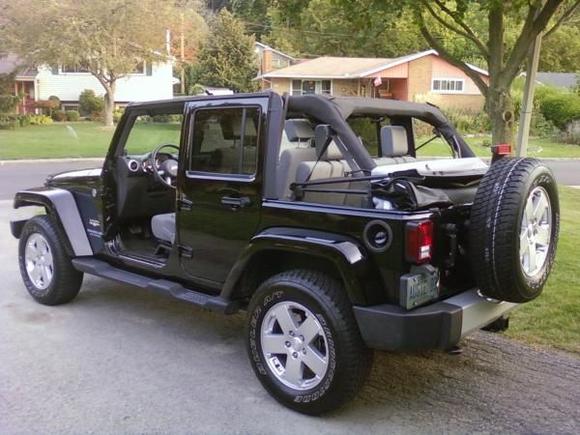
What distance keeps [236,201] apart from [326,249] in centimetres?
91

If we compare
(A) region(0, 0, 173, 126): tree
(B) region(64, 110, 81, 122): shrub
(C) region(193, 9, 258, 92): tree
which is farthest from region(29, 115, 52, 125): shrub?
(C) region(193, 9, 258, 92): tree

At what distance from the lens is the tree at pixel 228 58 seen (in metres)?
51.4

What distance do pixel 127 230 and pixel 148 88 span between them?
4009 cm

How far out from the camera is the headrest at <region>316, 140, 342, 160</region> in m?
4.27

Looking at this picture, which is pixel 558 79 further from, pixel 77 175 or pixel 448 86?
pixel 77 175

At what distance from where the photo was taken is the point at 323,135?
423cm

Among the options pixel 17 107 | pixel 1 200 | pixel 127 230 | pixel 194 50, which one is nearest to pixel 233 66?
pixel 194 50

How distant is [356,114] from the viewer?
182 inches

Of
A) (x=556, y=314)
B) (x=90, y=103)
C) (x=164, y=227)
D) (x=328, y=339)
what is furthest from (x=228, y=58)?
(x=328, y=339)

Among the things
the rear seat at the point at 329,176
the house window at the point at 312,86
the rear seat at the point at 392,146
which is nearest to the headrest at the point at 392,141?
the rear seat at the point at 392,146

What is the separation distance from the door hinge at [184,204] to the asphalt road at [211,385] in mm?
1057

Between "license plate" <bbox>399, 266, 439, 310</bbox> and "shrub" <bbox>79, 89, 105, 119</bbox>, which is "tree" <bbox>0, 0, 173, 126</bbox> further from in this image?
"license plate" <bbox>399, 266, 439, 310</bbox>

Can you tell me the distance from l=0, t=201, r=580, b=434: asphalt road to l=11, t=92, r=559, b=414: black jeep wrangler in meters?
0.33

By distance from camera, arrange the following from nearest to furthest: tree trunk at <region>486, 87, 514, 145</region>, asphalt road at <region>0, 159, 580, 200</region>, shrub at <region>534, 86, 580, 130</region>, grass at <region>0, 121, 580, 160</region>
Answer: tree trunk at <region>486, 87, 514, 145</region>, asphalt road at <region>0, 159, 580, 200</region>, grass at <region>0, 121, 580, 160</region>, shrub at <region>534, 86, 580, 130</region>
